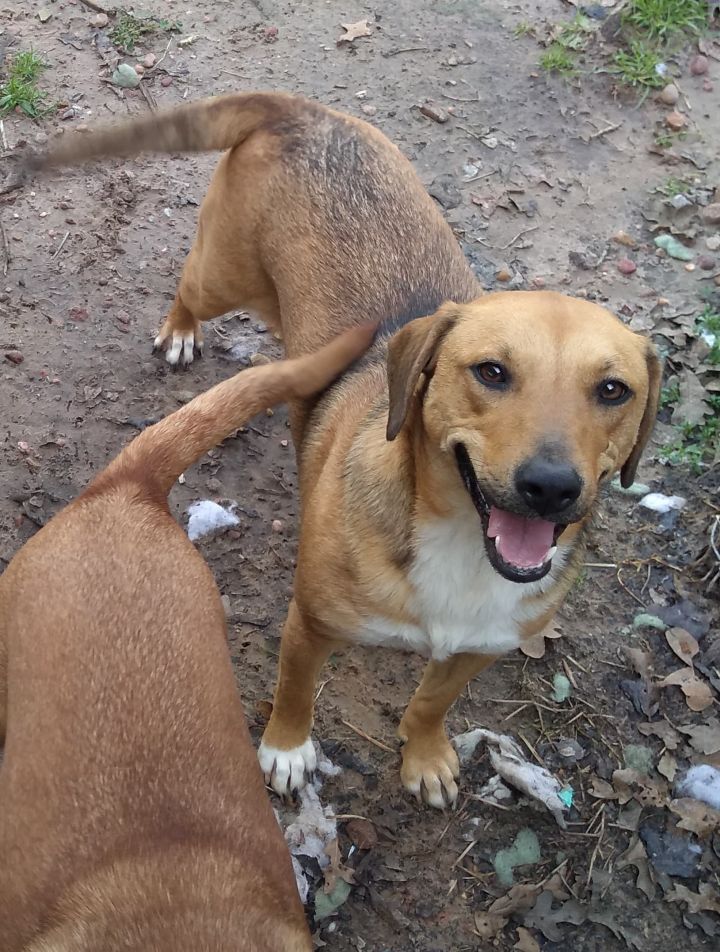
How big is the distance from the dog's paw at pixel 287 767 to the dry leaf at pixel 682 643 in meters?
1.61

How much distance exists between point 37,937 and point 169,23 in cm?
532

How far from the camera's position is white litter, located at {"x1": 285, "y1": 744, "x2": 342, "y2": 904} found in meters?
3.23

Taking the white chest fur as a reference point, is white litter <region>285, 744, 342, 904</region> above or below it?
below

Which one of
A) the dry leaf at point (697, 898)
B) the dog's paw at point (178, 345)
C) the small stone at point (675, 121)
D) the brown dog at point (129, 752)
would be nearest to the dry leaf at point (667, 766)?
the dry leaf at point (697, 898)

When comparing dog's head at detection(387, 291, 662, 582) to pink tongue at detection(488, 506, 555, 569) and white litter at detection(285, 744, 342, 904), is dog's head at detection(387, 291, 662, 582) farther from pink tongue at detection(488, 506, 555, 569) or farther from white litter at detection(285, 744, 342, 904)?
white litter at detection(285, 744, 342, 904)

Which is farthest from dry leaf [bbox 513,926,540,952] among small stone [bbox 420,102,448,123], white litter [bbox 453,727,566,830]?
small stone [bbox 420,102,448,123]

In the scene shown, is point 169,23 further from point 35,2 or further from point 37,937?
point 37,937

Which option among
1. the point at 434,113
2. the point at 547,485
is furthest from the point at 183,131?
the point at 434,113

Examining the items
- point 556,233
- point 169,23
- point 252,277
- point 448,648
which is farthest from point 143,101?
point 448,648

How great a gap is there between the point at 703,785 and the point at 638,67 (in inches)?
182

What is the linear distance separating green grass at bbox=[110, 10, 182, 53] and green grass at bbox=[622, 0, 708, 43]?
301 cm

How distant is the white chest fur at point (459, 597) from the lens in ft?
8.66

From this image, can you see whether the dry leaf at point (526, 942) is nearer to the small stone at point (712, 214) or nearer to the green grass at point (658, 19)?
the small stone at point (712, 214)

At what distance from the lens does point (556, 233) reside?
5336 mm
